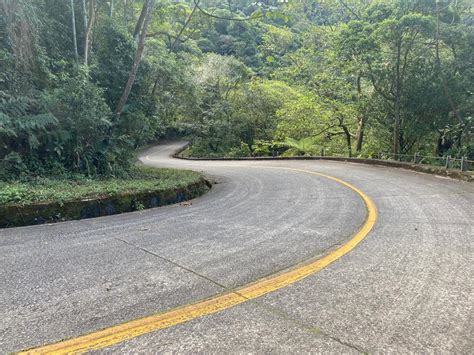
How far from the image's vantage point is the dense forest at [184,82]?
841 centimetres

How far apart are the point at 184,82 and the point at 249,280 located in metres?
12.7

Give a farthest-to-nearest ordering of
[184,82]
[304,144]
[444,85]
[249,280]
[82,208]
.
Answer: [304,144], [184,82], [444,85], [82,208], [249,280]

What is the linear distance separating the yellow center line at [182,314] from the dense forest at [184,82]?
6305 millimetres

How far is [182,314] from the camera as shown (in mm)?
2670

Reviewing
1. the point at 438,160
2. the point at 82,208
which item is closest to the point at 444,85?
the point at 438,160

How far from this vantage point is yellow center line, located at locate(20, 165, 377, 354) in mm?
2273

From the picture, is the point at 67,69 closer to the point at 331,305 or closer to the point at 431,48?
the point at 331,305

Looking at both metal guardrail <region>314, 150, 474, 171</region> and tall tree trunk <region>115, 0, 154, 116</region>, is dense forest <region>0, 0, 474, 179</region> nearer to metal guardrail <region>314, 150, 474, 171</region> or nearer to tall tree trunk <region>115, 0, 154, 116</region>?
tall tree trunk <region>115, 0, 154, 116</region>

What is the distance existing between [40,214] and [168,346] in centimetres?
478

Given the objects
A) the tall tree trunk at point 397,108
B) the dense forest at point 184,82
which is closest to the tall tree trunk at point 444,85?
the dense forest at point 184,82

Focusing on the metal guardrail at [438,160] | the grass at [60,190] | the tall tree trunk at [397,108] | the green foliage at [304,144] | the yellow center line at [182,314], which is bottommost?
the yellow center line at [182,314]

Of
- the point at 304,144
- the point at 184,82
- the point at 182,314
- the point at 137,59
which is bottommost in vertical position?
the point at 182,314

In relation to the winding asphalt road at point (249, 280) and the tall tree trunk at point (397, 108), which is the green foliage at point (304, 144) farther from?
the winding asphalt road at point (249, 280)

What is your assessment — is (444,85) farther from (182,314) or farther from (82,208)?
(182,314)
